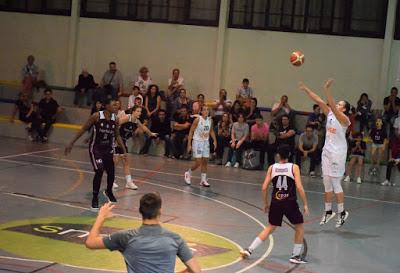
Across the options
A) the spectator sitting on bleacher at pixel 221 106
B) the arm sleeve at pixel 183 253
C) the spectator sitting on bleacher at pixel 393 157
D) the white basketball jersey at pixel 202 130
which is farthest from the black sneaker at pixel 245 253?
the spectator sitting on bleacher at pixel 221 106

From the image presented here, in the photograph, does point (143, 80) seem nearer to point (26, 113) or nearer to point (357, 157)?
point (26, 113)

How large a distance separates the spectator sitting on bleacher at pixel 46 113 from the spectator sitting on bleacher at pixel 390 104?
10.3 metres

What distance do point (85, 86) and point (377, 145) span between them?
402 inches

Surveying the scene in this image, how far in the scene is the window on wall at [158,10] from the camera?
23.5 m

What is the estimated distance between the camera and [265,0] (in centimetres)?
2275

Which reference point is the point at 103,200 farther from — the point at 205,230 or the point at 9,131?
the point at 9,131

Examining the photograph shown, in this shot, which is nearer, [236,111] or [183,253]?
[183,253]

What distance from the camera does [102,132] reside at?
1202 centimetres

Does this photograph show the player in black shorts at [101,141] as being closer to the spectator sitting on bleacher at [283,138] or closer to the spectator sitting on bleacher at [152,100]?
the spectator sitting on bleacher at [283,138]

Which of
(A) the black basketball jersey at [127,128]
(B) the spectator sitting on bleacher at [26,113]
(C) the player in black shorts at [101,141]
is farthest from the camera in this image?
(B) the spectator sitting on bleacher at [26,113]

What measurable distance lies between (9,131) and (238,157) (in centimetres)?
782

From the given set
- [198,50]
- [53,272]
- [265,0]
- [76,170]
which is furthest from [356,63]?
[53,272]

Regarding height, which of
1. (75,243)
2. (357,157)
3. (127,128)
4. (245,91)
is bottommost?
(75,243)

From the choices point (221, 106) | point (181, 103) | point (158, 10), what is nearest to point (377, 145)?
point (221, 106)
